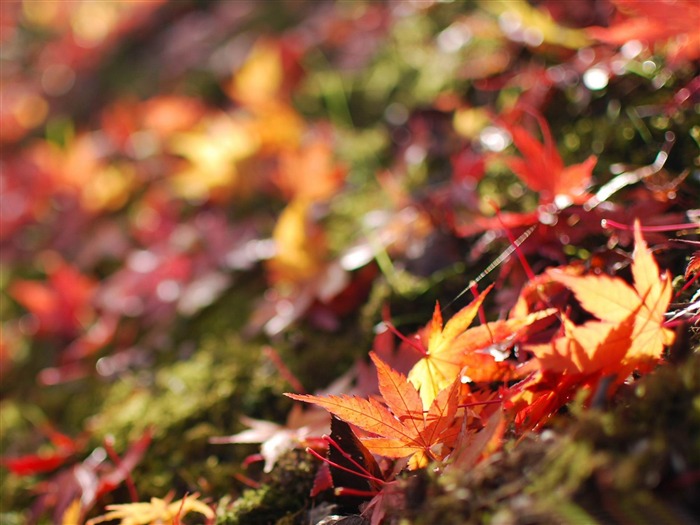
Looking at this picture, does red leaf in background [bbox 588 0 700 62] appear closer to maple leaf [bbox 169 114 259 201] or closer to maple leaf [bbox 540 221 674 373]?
maple leaf [bbox 540 221 674 373]

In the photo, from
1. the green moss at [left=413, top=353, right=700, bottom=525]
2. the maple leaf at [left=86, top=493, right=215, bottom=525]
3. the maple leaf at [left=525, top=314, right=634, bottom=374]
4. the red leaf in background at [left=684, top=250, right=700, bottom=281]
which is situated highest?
the green moss at [left=413, top=353, right=700, bottom=525]

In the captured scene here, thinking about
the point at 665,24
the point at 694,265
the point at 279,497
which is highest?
the point at 665,24

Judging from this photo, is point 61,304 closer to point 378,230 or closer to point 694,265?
point 378,230

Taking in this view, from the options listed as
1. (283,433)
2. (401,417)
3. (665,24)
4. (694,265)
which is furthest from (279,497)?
(665,24)

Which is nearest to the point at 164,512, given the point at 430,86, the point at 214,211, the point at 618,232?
the point at 618,232

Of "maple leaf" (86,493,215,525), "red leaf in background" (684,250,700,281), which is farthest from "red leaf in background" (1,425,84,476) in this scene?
"red leaf in background" (684,250,700,281)

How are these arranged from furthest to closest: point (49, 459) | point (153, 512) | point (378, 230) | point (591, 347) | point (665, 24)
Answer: point (378, 230), point (49, 459), point (665, 24), point (153, 512), point (591, 347)

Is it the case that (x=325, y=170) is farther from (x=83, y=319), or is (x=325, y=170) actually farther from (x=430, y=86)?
(x=83, y=319)
